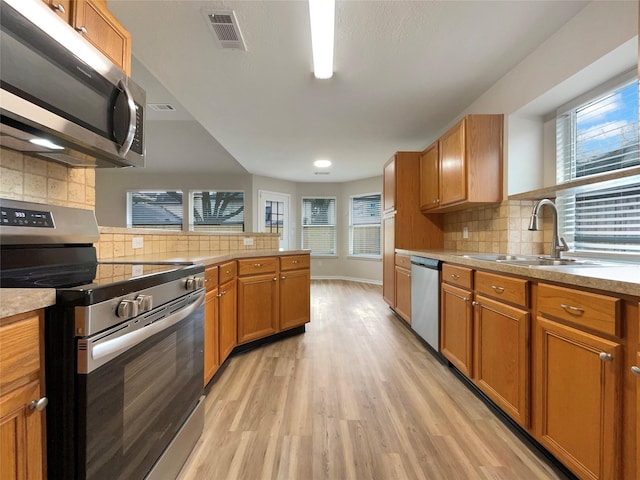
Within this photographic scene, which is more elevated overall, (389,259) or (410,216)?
(410,216)

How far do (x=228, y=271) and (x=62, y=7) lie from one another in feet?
5.41

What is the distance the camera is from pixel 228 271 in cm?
229

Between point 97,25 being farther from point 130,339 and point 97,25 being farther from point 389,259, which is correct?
point 389,259

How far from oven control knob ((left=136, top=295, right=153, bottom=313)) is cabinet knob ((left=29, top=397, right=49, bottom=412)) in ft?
0.96

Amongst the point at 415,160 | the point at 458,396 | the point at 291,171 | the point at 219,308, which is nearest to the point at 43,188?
the point at 219,308

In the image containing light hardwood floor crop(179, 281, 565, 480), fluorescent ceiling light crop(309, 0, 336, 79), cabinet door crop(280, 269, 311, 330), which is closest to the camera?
light hardwood floor crop(179, 281, 565, 480)

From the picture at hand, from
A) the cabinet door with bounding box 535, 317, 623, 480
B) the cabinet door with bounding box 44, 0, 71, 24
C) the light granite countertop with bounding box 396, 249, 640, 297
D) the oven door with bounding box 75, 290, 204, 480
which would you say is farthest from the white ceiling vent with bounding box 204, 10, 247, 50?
the cabinet door with bounding box 535, 317, 623, 480

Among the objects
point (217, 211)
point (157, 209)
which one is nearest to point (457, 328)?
point (217, 211)

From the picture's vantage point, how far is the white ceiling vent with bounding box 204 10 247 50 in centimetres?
180

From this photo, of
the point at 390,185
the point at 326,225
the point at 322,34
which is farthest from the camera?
the point at 326,225

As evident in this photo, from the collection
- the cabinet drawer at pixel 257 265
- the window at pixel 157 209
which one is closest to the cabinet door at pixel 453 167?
the cabinet drawer at pixel 257 265

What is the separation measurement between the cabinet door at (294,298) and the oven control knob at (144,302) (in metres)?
1.95

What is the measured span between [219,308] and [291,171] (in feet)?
14.3

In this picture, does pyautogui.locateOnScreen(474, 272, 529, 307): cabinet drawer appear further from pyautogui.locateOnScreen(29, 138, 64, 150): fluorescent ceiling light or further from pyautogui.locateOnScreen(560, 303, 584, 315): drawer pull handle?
pyautogui.locateOnScreen(29, 138, 64, 150): fluorescent ceiling light
